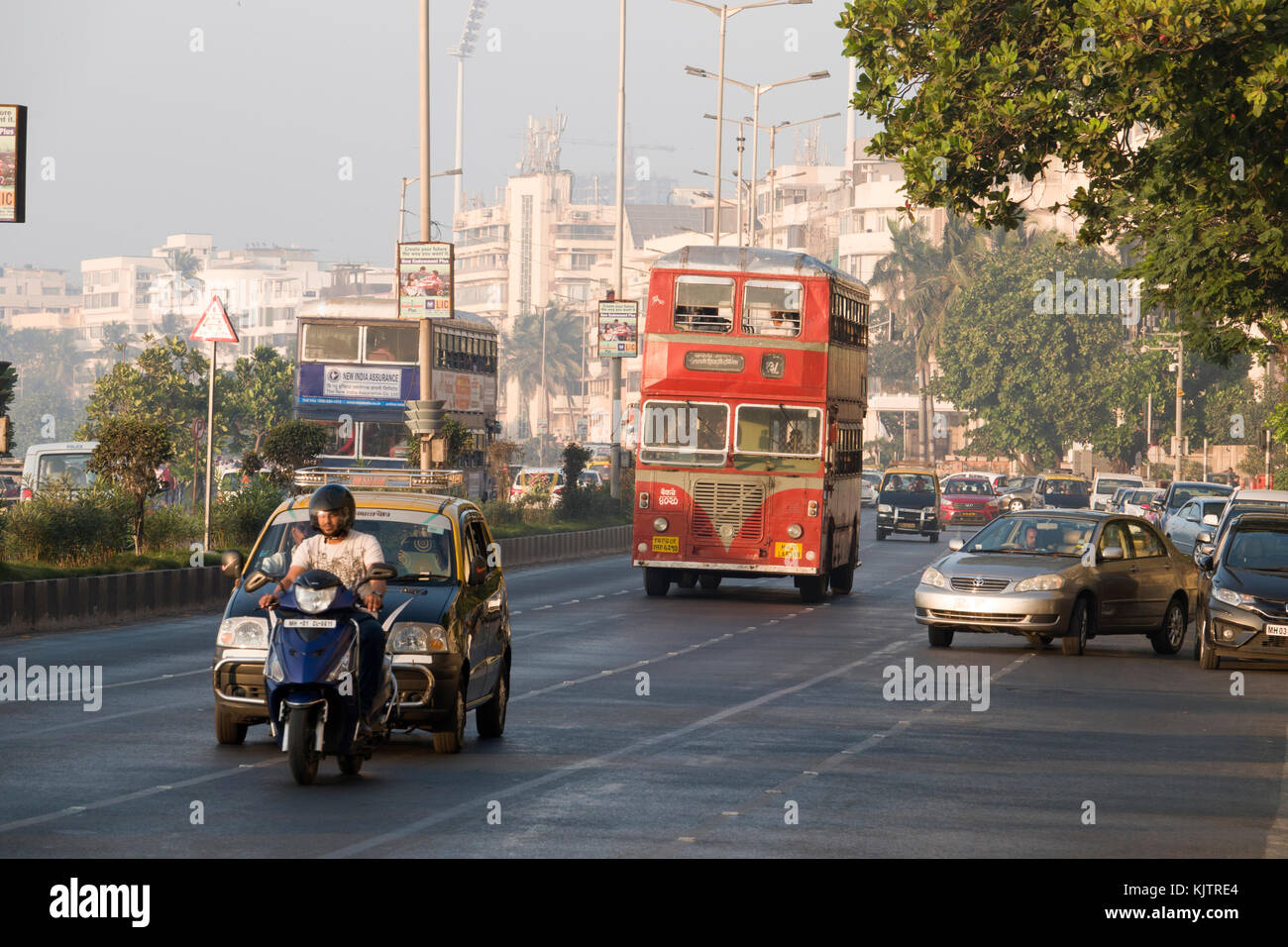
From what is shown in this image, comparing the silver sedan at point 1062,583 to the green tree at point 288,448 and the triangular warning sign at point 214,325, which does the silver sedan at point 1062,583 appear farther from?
the green tree at point 288,448

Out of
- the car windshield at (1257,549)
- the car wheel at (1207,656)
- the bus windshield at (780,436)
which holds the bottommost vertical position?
the car wheel at (1207,656)

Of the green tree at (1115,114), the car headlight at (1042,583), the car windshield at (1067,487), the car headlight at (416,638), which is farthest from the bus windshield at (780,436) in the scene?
the car windshield at (1067,487)

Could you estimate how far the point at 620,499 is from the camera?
5481cm

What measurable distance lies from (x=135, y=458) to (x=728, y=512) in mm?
8558

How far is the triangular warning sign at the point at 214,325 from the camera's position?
87.6 ft

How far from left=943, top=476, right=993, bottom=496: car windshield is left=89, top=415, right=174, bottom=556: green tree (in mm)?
40125

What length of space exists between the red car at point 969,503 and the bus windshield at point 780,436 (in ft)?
112

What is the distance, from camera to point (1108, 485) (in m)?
64.7

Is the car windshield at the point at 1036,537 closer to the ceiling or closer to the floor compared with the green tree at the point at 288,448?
closer to the floor

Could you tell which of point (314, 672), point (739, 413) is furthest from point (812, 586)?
point (314, 672)

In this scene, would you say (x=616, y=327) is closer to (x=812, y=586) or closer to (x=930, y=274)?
(x=812, y=586)

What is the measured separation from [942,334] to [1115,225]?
259 feet

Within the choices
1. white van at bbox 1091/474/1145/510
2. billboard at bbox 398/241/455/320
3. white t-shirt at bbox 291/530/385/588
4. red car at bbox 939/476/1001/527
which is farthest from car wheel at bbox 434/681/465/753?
red car at bbox 939/476/1001/527
